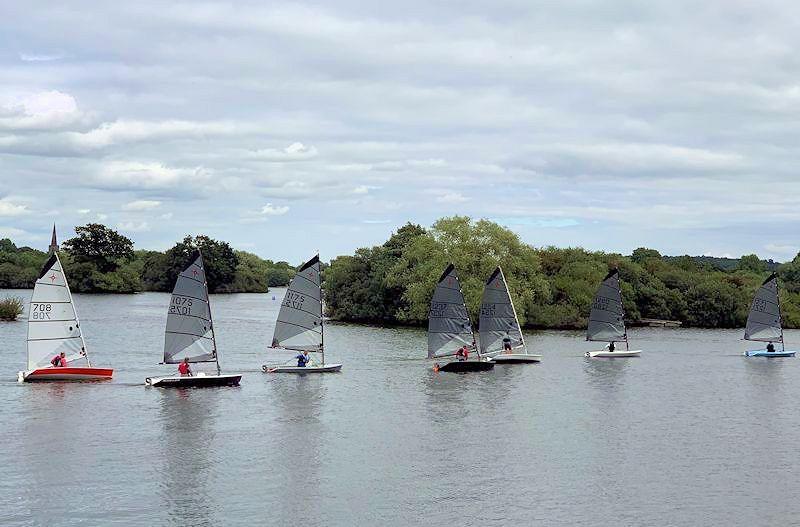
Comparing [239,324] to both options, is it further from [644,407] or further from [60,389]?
[644,407]

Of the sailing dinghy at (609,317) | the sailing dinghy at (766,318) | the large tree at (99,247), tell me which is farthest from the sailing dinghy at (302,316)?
the large tree at (99,247)

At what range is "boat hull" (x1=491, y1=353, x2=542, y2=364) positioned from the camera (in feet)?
217

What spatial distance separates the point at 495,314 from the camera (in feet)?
221

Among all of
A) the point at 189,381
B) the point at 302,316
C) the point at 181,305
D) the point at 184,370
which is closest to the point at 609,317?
the point at 302,316

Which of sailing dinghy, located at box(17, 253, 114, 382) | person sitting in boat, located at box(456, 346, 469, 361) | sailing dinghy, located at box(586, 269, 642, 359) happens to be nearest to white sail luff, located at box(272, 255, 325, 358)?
person sitting in boat, located at box(456, 346, 469, 361)

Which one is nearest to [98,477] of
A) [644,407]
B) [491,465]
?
[491,465]

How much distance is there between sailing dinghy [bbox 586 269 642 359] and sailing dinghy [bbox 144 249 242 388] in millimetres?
31495

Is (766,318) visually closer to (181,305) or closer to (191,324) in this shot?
(191,324)

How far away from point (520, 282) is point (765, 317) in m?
26.6

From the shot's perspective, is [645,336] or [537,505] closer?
[537,505]

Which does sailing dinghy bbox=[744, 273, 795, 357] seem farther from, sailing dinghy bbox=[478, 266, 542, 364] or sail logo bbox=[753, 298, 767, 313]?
sailing dinghy bbox=[478, 266, 542, 364]

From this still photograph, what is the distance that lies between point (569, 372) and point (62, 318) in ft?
105

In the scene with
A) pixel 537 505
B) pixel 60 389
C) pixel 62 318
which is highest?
pixel 62 318

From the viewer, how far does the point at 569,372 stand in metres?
63.2
